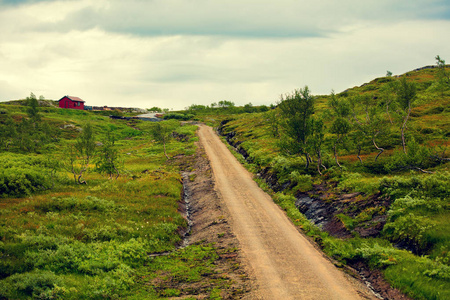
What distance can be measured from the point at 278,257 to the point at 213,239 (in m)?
6.16

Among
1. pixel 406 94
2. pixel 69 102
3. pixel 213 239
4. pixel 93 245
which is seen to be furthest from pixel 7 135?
pixel 406 94

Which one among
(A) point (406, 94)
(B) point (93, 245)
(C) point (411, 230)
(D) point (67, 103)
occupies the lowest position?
(B) point (93, 245)

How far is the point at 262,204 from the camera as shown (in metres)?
32.4

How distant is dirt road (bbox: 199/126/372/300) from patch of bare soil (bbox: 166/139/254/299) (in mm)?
741

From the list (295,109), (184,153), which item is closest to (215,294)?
(295,109)

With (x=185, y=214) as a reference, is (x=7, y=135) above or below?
above

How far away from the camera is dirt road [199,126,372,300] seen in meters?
15.5

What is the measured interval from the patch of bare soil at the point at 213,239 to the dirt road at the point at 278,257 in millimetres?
741

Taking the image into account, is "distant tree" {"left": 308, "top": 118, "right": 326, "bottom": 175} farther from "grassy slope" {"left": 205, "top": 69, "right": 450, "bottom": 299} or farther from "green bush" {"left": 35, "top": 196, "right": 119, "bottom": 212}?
"green bush" {"left": 35, "top": 196, "right": 119, "bottom": 212}

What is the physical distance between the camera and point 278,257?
772 inches

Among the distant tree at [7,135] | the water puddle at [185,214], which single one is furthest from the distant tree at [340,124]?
the distant tree at [7,135]

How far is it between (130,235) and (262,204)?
49.3 ft

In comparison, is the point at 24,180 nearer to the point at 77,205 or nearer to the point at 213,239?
the point at 77,205

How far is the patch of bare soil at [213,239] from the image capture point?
51.3 feet
